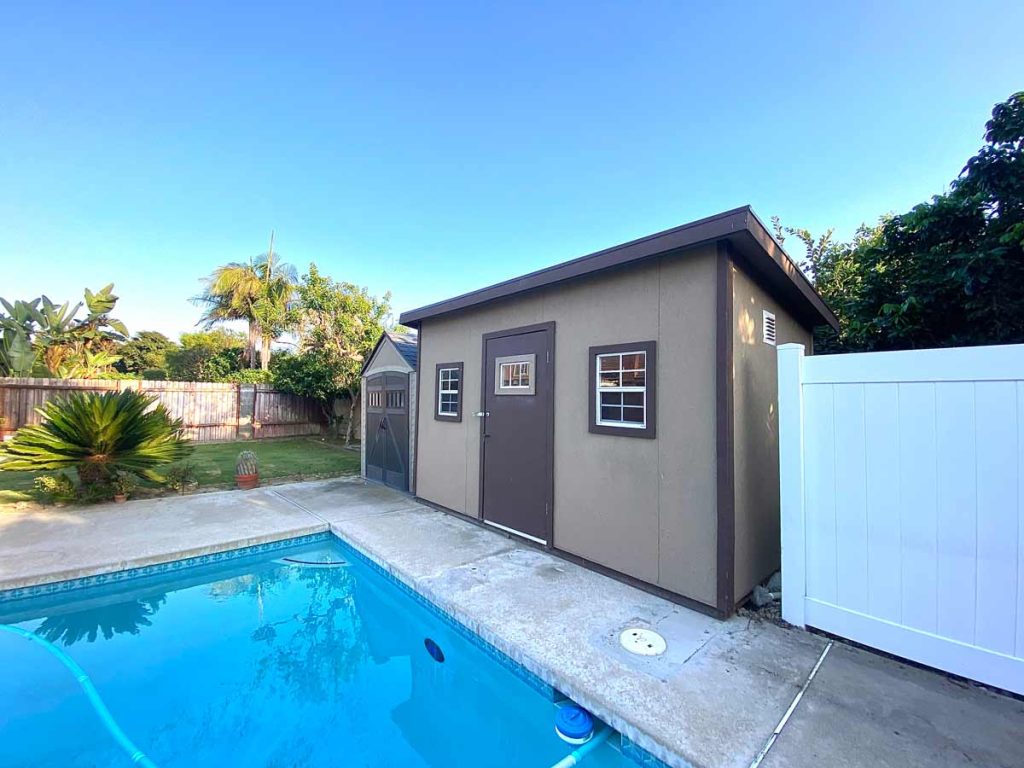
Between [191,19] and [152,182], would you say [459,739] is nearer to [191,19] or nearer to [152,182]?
[191,19]

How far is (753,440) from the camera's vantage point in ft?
11.6

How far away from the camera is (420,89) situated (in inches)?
293

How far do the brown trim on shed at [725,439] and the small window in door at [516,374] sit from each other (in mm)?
2035

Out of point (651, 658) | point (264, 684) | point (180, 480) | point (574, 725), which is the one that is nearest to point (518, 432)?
point (651, 658)

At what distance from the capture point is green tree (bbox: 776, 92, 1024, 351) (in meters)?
4.11

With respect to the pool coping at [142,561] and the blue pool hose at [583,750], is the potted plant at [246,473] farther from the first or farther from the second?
the blue pool hose at [583,750]

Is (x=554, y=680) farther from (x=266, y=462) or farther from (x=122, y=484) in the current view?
(x=266, y=462)

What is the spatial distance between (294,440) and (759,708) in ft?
48.8

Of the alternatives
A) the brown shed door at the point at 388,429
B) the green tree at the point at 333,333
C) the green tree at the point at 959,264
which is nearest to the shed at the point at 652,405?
the green tree at the point at 959,264

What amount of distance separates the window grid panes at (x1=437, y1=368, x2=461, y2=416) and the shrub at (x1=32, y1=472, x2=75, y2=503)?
5385 mm

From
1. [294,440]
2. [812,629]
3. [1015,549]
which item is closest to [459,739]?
[812,629]

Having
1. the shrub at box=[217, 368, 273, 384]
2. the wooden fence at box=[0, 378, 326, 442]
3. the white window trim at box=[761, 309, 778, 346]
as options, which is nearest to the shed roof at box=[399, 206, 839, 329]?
the white window trim at box=[761, 309, 778, 346]

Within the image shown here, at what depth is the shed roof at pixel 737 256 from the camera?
310 cm

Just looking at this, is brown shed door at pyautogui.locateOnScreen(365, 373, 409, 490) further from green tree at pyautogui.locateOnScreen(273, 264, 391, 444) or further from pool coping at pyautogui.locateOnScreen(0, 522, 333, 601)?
green tree at pyautogui.locateOnScreen(273, 264, 391, 444)
